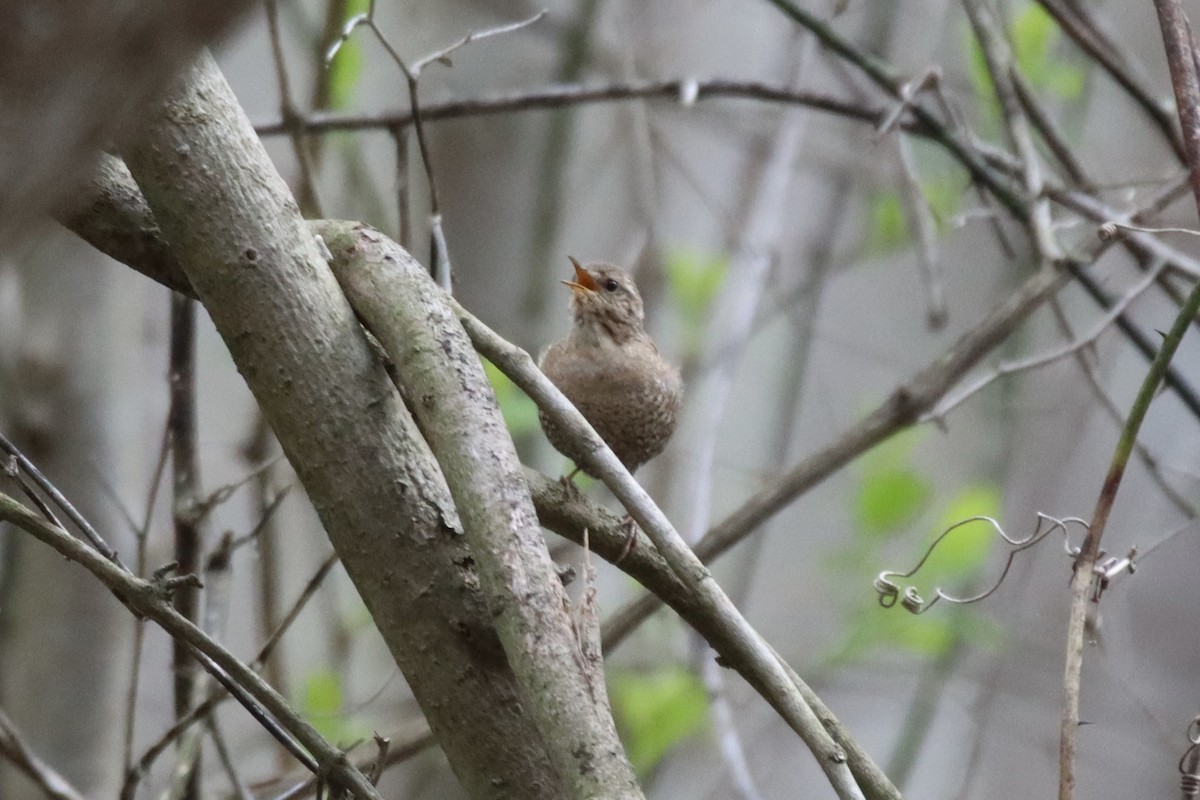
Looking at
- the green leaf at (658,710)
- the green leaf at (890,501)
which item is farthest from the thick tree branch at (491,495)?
the green leaf at (890,501)

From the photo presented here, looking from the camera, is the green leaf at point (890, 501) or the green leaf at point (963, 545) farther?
the green leaf at point (890, 501)

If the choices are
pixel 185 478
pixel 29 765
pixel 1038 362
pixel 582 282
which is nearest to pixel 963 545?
pixel 582 282

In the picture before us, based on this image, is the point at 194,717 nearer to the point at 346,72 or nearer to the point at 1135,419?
the point at 1135,419

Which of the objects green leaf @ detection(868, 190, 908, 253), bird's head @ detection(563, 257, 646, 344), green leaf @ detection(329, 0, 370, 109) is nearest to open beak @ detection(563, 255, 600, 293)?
bird's head @ detection(563, 257, 646, 344)

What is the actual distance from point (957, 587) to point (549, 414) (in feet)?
11.7

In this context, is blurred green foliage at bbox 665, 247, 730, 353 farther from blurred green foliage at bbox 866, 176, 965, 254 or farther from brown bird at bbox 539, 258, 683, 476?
brown bird at bbox 539, 258, 683, 476

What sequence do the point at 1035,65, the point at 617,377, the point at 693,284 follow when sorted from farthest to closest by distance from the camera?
the point at 693,284
the point at 1035,65
the point at 617,377

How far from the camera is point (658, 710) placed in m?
3.90

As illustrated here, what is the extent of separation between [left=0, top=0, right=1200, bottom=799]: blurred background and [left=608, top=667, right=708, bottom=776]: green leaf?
2cm

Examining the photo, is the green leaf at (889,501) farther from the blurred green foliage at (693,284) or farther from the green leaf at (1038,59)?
the green leaf at (1038,59)

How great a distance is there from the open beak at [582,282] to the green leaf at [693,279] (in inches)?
66.3

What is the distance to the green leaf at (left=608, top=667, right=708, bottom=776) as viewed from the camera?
3797mm

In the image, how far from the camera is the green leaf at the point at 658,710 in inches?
149

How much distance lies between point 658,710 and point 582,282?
151 cm
